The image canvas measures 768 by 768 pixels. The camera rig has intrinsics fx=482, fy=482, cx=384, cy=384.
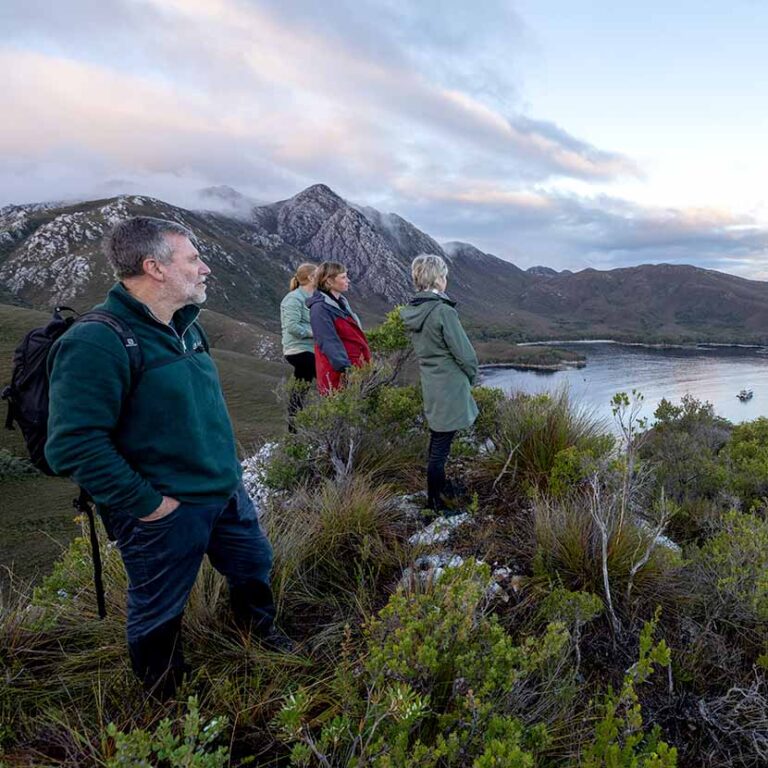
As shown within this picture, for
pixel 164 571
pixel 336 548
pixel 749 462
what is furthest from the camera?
pixel 749 462

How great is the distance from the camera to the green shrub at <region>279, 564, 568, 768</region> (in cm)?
135

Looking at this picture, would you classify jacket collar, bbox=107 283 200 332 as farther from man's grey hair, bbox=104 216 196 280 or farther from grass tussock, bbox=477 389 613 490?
grass tussock, bbox=477 389 613 490

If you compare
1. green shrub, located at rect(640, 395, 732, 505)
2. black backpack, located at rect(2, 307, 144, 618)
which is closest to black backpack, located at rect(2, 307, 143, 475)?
black backpack, located at rect(2, 307, 144, 618)

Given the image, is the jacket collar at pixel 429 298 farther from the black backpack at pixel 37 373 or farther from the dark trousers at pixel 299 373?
the black backpack at pixel 37 373

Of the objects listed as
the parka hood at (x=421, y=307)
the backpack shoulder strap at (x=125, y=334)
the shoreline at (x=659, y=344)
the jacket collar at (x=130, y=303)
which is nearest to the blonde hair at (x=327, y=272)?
the parka hood at (x=421, y=307)

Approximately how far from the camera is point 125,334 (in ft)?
5.70

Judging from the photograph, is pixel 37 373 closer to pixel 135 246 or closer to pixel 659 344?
pixel 135 246

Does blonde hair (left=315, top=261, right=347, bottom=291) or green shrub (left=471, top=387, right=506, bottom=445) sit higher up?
blonde hair (left=315, top=261, right=347, bottom=291)

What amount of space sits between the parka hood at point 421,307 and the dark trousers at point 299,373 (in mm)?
1838

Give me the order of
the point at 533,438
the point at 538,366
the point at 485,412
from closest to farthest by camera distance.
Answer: the point at 533,438 < the point at 485,412 < the point at 538,366

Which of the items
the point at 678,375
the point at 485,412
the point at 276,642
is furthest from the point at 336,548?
the point at 678,375

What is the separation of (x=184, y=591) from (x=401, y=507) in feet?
7.51

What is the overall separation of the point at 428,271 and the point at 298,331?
79.7 inches

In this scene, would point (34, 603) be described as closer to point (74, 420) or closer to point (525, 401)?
point (74, 420)
